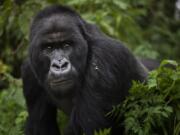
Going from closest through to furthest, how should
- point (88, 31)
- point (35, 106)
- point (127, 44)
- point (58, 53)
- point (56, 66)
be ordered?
point (56, 66)
point (58, 53)
point (88, 31)
point (35, 106)
point (127, 44)

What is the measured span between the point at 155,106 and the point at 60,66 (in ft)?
2.68

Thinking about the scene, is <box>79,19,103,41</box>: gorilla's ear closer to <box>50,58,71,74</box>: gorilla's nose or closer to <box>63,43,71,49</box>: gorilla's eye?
<box>63,43,71,49</box>: gorilla's eye

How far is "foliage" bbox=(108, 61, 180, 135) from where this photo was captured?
14.4 ft

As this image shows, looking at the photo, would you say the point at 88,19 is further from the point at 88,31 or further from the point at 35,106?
the point at 35,106

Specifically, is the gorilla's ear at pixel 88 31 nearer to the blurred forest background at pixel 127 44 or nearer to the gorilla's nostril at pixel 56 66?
the gorilla's nostril at pixel 56 66

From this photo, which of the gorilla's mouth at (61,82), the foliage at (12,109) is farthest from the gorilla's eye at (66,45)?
the foliage at (12,109)

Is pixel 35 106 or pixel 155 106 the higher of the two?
pixel 155 106

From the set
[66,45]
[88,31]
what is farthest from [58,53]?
[88,31]

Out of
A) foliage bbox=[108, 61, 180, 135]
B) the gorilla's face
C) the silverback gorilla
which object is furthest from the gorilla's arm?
foliage bbox=[108, 61, 180, 135]

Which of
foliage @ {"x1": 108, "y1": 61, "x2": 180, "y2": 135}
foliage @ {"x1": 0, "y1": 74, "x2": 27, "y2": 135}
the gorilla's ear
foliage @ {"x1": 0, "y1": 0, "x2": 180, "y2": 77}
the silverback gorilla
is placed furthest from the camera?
foliage @ {"x1": 0, "y1": 0, "x2": 180, "y2": 77}

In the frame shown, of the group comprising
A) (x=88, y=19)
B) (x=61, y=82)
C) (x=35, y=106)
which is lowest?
(x=35, y=106)

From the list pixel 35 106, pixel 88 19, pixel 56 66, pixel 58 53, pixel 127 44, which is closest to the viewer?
pixel 56 66

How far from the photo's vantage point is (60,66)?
4.54 meters

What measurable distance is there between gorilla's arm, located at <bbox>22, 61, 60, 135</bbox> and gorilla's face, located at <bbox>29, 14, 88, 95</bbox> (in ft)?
0.89
